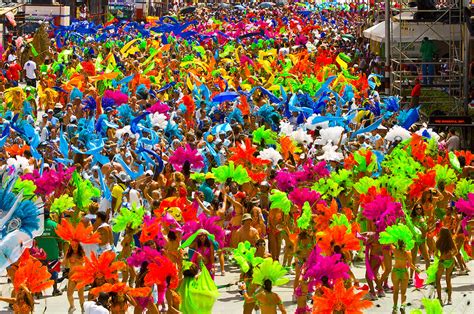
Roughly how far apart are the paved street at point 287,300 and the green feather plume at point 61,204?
906 mm

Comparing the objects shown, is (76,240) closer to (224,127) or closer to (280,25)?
(224,127)

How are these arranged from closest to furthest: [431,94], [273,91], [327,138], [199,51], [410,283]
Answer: [410,283] < [327,138] < [273,91] < [431,94] < [199,51]

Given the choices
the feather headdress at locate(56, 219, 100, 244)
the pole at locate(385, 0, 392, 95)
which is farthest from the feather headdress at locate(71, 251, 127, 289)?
the pole at locate(385, 0, 392, 95)

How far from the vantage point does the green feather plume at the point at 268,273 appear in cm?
1227

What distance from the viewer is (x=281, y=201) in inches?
626

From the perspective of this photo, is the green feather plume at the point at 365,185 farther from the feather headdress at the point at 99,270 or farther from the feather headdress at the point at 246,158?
the feather headdress at the point at 99,270

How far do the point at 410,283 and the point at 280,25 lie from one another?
1592 inches

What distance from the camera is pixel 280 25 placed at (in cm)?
5606

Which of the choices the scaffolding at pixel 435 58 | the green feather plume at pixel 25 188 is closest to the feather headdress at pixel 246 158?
the green feather plume at pixel 25 188

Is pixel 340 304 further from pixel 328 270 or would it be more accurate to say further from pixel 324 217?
pixel 324 217

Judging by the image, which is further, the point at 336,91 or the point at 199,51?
the point at 199,51

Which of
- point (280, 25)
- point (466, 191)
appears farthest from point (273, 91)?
point (280, 25)

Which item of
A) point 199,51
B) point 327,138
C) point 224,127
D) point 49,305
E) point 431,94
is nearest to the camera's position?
point 49,305

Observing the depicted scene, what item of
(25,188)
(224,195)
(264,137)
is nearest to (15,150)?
(264,137)
